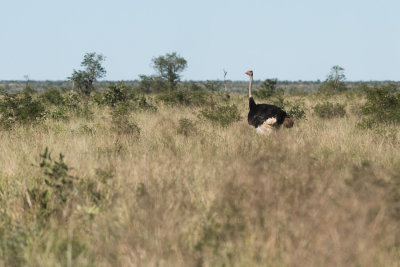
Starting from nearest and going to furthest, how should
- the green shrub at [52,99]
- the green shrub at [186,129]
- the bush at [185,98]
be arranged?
the green shrub at [186,129] < the bush at [185,98] < the green shrub at [52,99]

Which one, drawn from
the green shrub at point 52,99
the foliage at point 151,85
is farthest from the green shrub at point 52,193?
the foliage at point 151,85

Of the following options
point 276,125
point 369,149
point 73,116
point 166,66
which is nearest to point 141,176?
point 369,149

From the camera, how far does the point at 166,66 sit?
51.5 m

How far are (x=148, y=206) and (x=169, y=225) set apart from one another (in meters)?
0.43

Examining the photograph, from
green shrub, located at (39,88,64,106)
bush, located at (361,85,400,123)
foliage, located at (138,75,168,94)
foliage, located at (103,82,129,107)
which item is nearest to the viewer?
bush, located at (361,85,400,123)

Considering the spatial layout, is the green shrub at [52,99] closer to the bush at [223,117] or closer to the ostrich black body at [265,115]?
the bush at [223,117]

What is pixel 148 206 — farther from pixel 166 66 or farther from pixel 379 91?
pixel 166 66

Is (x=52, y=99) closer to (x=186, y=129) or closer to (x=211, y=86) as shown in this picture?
(x=211, y=86)

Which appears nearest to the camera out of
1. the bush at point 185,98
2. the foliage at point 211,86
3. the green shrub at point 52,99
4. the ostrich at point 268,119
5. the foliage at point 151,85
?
the ostrich at point 268,119

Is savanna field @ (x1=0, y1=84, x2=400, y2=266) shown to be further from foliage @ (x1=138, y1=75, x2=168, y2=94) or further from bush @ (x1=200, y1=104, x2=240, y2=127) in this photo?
foliage @ (x1=138, y1=75, x2=168, y2=94)

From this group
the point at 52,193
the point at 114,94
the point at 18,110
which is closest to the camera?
the point at 52,193

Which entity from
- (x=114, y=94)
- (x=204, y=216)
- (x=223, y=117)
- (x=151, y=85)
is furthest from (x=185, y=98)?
(x=151, y=85)

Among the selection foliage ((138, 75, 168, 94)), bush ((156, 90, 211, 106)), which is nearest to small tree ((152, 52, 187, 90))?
foliage ((138, 75, 168, 94))

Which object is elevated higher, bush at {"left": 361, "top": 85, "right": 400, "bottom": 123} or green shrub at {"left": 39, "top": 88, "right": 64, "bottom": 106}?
bush at {"left": 361, "top": 85, "right": 400, "bottom": 123}
